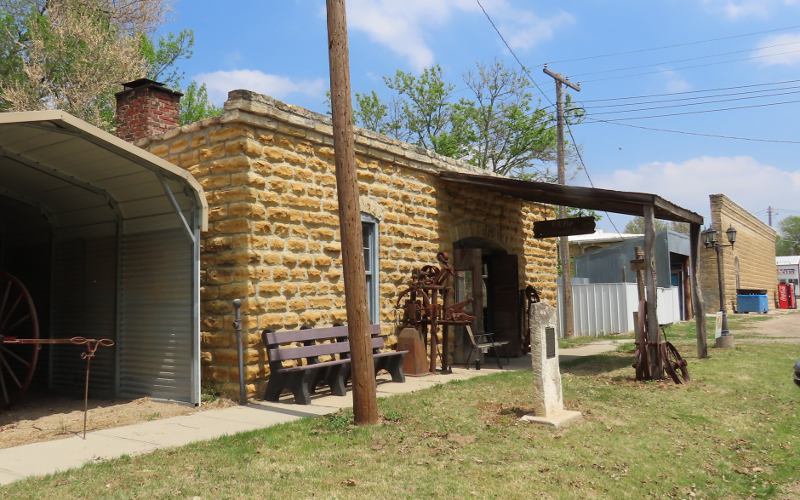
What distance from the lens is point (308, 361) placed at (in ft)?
27.4

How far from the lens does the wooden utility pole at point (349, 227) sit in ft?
20.9

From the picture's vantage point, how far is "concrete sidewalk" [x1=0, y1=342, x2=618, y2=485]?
201 inches

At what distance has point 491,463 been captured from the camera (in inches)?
205

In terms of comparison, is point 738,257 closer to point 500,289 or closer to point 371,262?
point 500,289

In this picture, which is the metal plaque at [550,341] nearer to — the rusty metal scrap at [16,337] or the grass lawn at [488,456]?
the grass lawn at [488,456]

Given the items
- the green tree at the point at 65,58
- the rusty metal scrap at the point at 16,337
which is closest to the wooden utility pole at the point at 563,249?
the rusty metal scrap at the point at 16,337

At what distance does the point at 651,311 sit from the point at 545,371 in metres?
3.52

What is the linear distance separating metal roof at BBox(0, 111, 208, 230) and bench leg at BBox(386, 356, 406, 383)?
3.35m

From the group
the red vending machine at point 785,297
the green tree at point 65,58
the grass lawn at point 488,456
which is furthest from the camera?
the red vending machine at point 785,297

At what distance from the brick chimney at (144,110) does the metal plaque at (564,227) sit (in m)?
7.57

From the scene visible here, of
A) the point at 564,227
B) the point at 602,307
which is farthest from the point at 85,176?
the point at 602,307

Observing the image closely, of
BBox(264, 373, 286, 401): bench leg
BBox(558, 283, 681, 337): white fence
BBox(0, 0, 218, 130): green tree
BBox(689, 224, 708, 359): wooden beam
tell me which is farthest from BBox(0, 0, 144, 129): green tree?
BBox(689, 224, 708, 359): wooden beam

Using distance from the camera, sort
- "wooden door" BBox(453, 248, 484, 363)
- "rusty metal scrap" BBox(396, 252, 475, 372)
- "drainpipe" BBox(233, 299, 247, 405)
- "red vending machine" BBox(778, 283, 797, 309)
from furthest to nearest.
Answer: "red vending machine" BBox(778, 283, 797, 309), "wooden door" BBox(453, 248, 484, 363), "rusty metal scrap" BBox(396, 252, 475, 372), "drainpipe" BBox(233, 299, 247, 405)

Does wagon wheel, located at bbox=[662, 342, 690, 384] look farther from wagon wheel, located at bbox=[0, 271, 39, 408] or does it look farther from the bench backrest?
wagon wheel, located at bbox=[0, 271, 39, 408]
